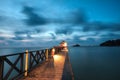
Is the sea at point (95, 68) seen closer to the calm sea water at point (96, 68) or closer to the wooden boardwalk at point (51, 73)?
the calm sea water at point (96, 68)

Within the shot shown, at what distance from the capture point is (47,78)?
6.50 meters

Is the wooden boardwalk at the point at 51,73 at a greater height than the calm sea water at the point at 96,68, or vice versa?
the wooden boardwalk at the point at 51,73

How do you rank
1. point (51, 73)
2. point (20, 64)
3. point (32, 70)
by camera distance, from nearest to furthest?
1. point (20, 64)
2. point (51, 73)
3. point (32, 70)

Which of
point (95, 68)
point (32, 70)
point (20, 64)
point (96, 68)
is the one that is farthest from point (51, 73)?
point (96, 68)

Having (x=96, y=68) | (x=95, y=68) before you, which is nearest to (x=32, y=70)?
(x=95, y=68)

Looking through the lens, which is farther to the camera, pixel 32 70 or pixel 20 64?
pixel 32 70

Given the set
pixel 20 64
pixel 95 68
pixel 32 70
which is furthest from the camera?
pixel 95 68

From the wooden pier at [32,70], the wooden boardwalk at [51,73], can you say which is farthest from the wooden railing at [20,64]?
the wooden boardwalk at [51,73]

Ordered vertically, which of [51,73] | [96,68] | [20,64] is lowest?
[96,68]

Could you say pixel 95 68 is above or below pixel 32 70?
below

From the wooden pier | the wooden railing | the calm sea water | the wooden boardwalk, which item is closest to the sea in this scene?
the calm sea water

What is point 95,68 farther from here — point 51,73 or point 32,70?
point 51,73

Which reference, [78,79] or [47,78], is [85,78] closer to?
[78,79]

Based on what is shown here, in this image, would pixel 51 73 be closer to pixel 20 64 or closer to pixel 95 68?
pixel 20 64
